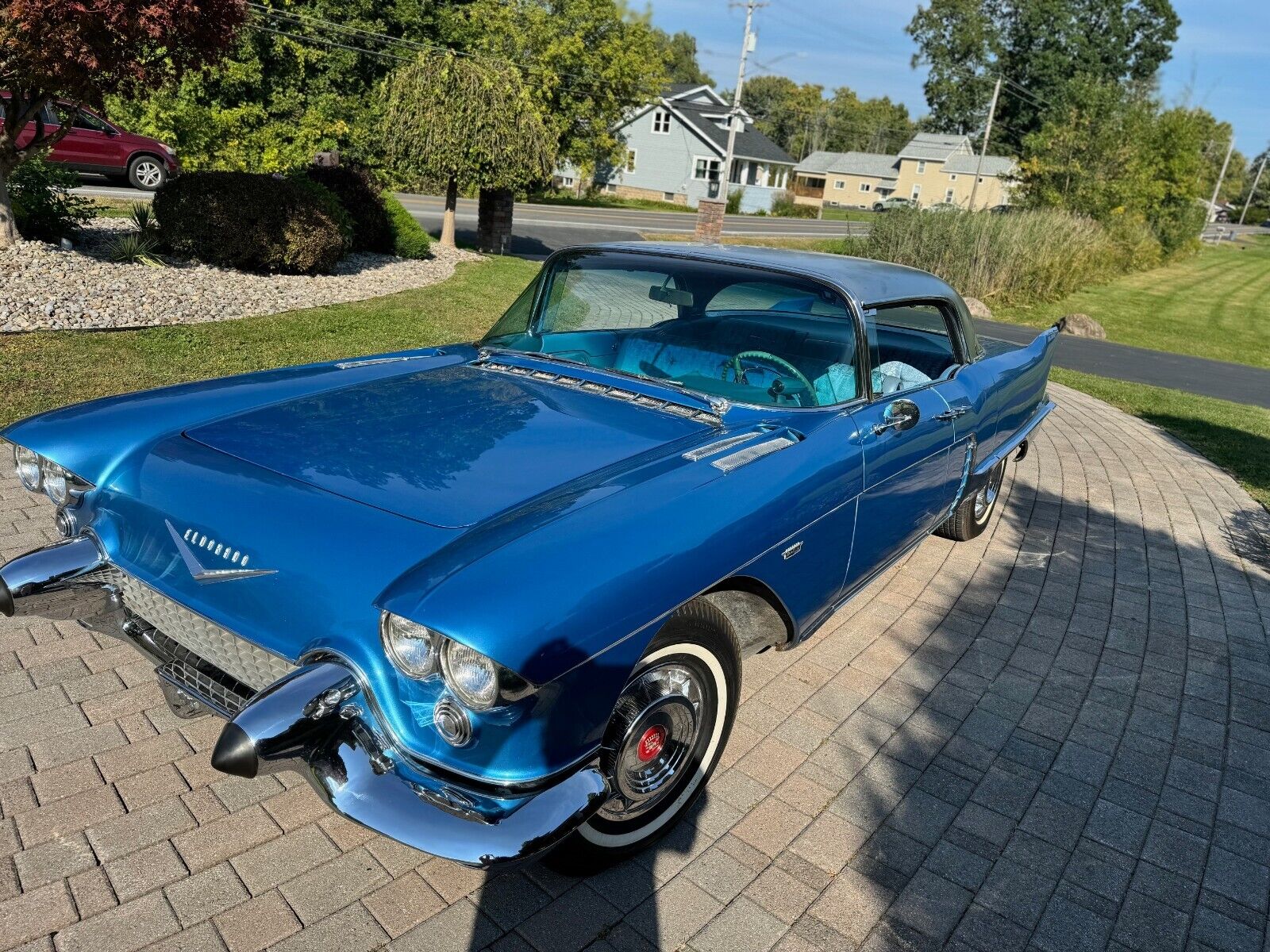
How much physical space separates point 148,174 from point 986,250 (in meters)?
17.3

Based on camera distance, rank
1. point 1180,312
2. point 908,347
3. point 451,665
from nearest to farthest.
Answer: point 451,665
point 908,347
point 1180,312

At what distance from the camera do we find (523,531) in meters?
2.12

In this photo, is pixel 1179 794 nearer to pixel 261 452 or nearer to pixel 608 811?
pixel 608 811

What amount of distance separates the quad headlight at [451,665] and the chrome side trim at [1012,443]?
3.17 m

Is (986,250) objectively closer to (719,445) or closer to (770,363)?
(770,363)

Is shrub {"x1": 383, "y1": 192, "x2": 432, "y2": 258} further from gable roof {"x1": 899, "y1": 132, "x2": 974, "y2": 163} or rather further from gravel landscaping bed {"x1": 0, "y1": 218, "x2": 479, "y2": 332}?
gable roof {"x1": 899, "y1": 132, "x2": 974, "y2": 163}

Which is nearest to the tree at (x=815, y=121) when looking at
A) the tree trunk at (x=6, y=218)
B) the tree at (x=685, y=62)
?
the tree at (x=685, y=62)

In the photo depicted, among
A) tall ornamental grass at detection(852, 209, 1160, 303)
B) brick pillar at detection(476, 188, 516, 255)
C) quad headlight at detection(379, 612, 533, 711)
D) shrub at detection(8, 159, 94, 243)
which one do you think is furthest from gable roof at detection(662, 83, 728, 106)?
quad headlight at detection(379, 612, 533, 711)

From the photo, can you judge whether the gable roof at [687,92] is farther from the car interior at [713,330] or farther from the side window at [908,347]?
the car interior at [713,330]

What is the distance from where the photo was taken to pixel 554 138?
19141 millimetres

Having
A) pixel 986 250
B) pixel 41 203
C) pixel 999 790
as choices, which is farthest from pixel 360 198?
pixel 999 790

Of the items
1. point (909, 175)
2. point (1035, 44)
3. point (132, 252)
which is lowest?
point (132, 252)

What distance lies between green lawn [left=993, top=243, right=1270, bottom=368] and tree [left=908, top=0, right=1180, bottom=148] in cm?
3305

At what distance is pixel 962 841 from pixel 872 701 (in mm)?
777
